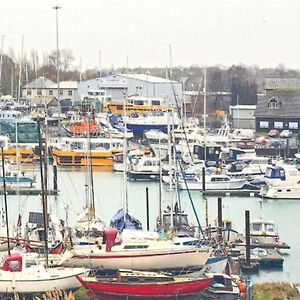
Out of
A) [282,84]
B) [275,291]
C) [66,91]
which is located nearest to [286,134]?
[282,84]

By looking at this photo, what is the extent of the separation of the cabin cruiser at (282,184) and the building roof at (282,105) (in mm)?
11586

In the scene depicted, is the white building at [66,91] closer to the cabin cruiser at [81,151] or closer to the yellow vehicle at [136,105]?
the yellow vehicle at [136,105]

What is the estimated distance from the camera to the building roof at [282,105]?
3531 centimetres

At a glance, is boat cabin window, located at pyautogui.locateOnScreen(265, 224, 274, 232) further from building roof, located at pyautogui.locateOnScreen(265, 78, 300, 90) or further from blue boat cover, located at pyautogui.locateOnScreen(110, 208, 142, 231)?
building roof, located at pyautogui.locateOnScreen(265, 78, 300, 90)

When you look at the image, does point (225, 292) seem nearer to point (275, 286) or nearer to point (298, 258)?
point (275, 286)

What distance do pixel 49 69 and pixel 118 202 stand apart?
3728 centimetres

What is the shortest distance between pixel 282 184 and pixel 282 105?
12730mm

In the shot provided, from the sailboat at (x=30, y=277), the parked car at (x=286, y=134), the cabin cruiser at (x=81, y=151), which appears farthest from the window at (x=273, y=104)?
the sailboat at (x=30, y=277)

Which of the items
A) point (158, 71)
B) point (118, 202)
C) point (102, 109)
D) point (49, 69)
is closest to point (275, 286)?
point (118, 202)

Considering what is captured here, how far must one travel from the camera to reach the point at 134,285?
11.7 m

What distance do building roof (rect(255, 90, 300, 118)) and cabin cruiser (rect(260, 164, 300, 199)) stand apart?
38.0 feet

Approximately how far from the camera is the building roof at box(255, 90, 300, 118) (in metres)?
35.3

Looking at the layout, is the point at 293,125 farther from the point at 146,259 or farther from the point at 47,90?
the point at 146,259

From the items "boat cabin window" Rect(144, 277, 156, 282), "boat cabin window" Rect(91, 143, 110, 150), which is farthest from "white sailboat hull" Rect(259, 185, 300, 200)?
"boat cabin window" Rect(144, 277, 156, 282)
